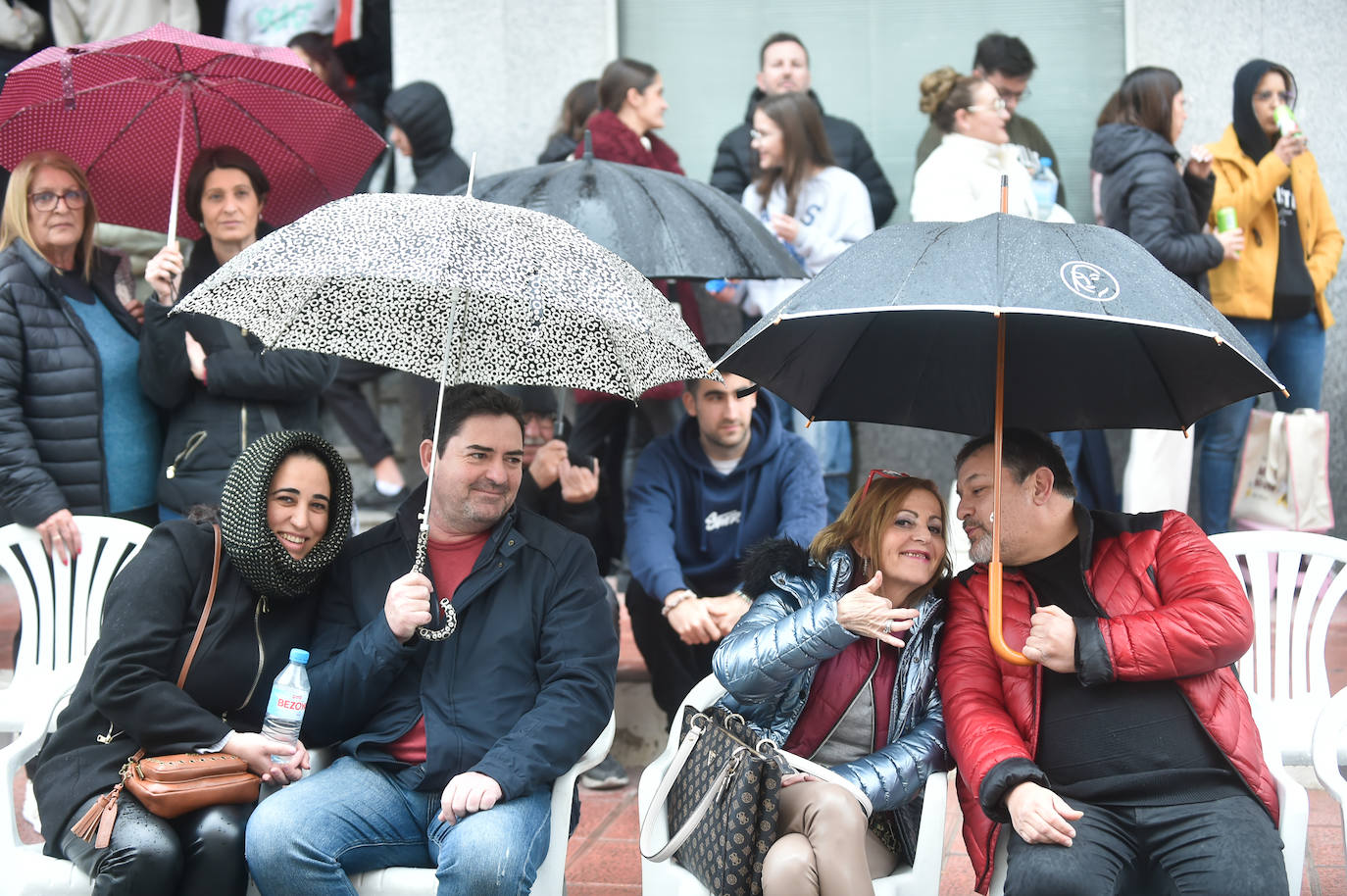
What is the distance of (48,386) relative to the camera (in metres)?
4.46

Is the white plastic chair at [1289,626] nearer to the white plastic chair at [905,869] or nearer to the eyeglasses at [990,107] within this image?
the white plastic chair at [905,869]

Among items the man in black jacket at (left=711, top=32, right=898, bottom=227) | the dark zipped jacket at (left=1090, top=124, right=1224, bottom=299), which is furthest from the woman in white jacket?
the dark zipped jacket at (left=1090, top=124, right=1224, bottom=299)

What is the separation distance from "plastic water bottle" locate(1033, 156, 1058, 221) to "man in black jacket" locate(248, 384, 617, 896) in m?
3.36

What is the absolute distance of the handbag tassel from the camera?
3.03 m

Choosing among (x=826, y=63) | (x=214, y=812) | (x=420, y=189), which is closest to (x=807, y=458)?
(x=214, y=812)

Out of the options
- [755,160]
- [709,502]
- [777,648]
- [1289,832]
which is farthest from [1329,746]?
[755,160]

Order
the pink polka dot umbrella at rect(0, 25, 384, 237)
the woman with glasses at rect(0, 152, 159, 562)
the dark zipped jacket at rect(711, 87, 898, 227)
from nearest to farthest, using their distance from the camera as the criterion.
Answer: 1. the pink polka dot umbrella at rect(0, 25, 384, 237)
2. the woman with glasses at rect(0, 152, 159, 562)
3. the dark zipped jacket at rect(711, 87, 898, 227)

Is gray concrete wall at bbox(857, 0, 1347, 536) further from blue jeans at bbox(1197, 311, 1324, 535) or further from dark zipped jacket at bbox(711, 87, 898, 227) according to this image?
dark zipped jacket at bbox(711, 87, 898, 227)

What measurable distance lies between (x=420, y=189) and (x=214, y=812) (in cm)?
382

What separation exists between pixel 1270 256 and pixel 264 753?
15.8 ft

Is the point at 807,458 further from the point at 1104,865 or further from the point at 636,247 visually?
the point at 1104,865

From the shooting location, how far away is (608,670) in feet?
11.3

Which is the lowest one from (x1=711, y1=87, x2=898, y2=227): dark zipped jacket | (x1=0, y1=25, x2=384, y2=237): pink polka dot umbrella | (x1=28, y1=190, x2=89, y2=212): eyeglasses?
(x1=28, y1=190, x2=89, y2=212): eyeglasses

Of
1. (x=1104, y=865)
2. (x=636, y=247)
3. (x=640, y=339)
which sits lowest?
(x=1104, y=865)
